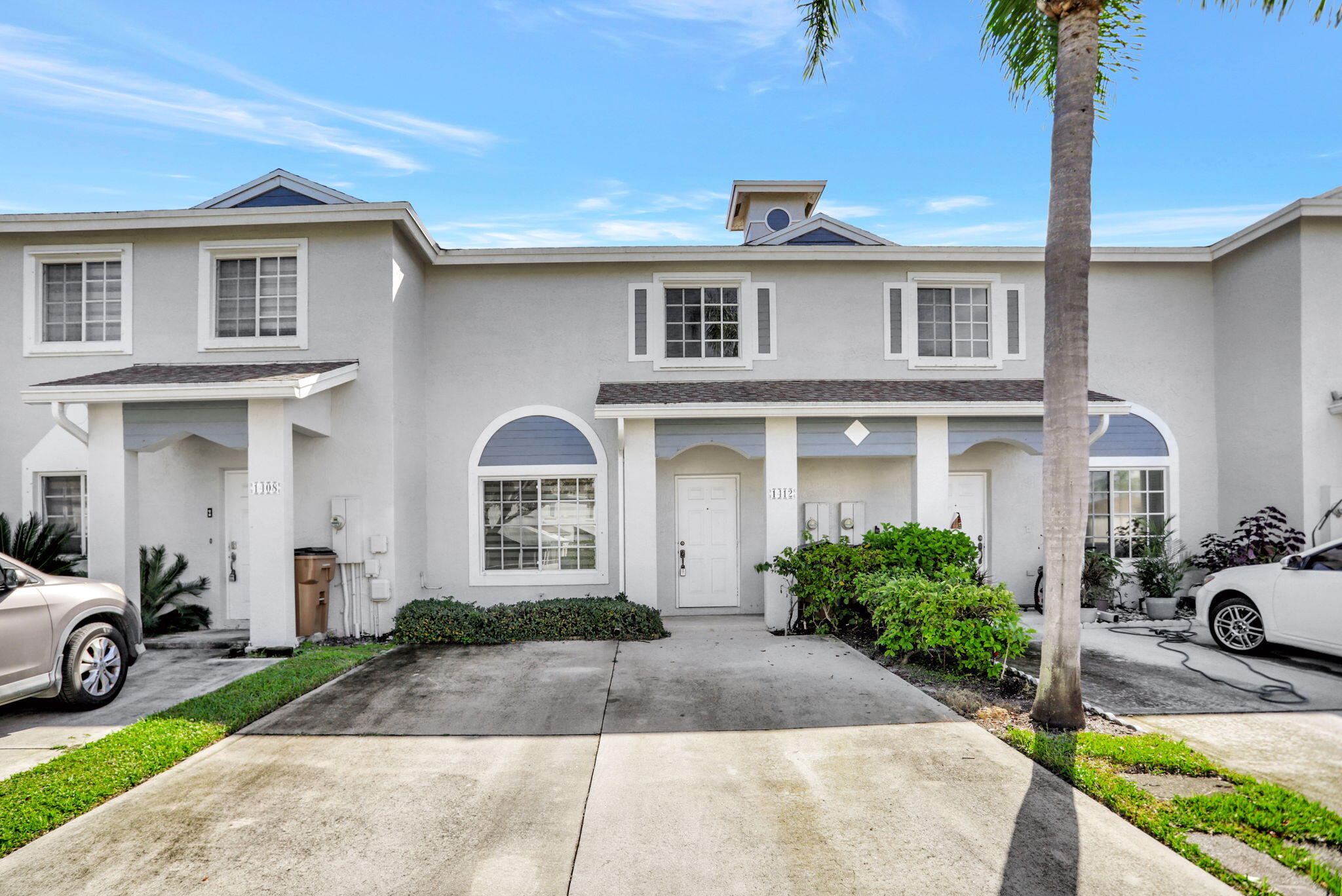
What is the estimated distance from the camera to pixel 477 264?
37.8 ft

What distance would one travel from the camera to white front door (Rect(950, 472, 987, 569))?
12.0 meters

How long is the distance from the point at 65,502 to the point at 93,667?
226 inches

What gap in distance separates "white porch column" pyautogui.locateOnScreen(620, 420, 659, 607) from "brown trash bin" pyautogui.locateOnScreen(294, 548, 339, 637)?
4.21 m

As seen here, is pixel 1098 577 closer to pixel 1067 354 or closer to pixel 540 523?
pixel 1067 354

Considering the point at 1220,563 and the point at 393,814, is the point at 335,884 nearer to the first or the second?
the point at 393,814

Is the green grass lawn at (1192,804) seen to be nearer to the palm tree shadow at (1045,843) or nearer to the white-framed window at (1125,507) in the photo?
the palm tree shadow at (1045,843)

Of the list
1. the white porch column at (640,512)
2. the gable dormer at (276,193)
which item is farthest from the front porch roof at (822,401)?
the gable dormer at (276,193)

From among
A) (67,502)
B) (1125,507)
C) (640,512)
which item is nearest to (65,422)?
(67,502)

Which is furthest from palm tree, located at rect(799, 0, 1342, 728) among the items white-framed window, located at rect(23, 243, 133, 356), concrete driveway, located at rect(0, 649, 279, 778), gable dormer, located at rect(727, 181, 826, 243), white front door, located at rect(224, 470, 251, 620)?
gable dormer, located at rect(727, 181, 826, 243)

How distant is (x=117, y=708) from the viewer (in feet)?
22.2

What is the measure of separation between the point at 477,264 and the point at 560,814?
9129mm

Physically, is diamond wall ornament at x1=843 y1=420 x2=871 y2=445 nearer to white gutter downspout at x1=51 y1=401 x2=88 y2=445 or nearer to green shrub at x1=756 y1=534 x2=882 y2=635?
green shrub at x1=756 y1=534 x2=882 y2=635

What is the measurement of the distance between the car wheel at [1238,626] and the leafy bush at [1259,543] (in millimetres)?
2110

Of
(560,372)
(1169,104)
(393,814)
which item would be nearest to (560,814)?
(393,814)
